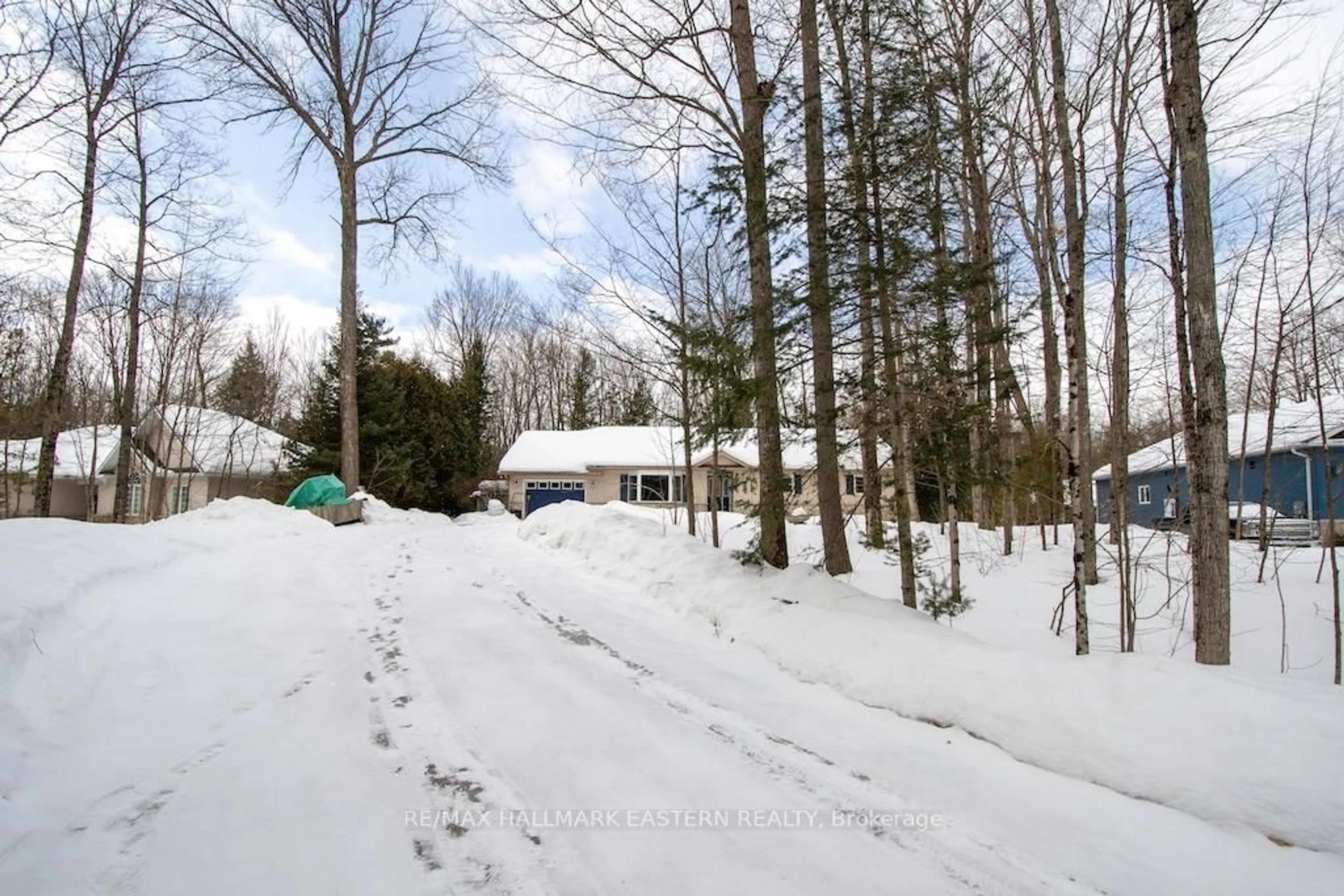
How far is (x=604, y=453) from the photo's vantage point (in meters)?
28.5

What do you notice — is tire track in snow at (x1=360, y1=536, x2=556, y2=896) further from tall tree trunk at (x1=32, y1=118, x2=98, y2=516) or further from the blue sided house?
A: the blue sided house

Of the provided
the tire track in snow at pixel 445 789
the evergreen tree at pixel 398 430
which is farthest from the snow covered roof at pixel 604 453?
the tire track in snow at pixel 445 789

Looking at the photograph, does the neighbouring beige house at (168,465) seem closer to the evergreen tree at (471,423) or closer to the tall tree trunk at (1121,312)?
the evergreen tree at (471,423)

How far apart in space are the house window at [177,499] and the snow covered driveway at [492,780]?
915 inches

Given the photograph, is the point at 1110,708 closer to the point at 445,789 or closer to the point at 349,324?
the point at 445,789

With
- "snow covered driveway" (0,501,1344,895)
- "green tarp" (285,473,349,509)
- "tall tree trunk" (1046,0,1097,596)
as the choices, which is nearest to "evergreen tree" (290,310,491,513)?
"green tarp" (285,473,349,509)

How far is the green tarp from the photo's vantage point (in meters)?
15.2

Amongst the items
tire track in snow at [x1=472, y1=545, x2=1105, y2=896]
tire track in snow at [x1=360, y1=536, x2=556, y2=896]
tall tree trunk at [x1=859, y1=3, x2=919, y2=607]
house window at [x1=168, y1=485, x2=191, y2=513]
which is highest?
tall tree trunk at [x1=859, y1=3, x2=919, y2=607]

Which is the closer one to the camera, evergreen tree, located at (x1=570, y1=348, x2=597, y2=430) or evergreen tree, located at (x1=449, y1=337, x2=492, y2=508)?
evergreen tree, located at (x1=449, y1=337, x2=492, y2=508)

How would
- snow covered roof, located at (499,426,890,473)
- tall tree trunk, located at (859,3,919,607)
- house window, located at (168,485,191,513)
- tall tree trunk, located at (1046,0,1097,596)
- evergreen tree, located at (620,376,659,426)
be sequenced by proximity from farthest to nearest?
1. snow covered roof, located at (499,426,890,473)
2. house window, located at (168,485,191,513)
3. evergreen tree, located at (620,376,659,426)
4. tall tree trunk, located at (859,3,919,607)
5. tall tree trunk, located at (1046,0,1097,596)

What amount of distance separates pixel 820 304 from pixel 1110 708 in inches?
153

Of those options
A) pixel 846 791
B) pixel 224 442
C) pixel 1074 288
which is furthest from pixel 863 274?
pixel 224 442

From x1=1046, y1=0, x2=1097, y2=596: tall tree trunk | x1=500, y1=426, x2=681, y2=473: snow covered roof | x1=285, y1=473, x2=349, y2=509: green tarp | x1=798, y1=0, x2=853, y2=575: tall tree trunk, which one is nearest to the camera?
x1=1046, y1=0, x2=1097, y2=596: tall tree trunk

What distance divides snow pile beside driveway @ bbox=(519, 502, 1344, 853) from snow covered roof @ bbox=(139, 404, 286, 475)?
22534 millimetres
